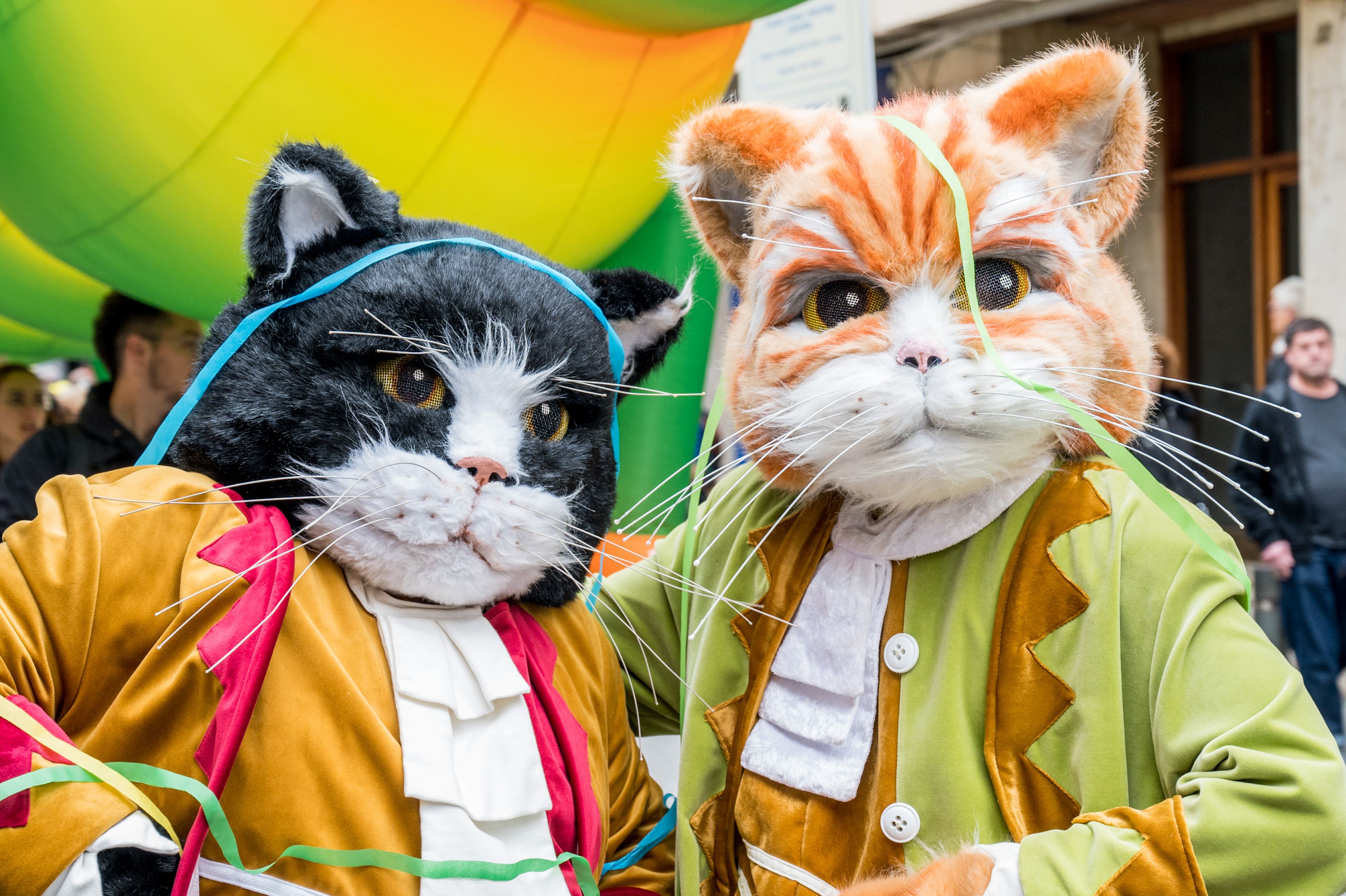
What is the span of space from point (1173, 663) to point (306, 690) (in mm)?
953

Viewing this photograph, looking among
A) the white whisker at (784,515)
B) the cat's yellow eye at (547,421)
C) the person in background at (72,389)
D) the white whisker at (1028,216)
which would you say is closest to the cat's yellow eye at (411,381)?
the cat's yellow eye at (547,421)

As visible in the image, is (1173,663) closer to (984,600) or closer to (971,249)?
(984,600)

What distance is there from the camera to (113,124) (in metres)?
1.88

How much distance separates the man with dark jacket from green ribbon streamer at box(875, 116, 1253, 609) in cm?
292

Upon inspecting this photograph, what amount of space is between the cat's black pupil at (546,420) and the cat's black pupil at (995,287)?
0.52 meters

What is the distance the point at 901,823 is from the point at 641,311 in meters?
0.75

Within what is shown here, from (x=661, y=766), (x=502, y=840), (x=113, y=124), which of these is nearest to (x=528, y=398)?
(x=502, y=840)

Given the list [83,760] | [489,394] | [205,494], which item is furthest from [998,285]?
[83,760]

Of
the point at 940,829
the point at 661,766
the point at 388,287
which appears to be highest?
the point at 388,287

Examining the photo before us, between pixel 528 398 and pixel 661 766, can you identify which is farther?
pixel 661 766

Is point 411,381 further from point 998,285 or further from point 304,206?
point 998,285

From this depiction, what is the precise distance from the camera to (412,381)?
1.32m

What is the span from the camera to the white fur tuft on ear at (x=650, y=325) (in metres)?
1.60

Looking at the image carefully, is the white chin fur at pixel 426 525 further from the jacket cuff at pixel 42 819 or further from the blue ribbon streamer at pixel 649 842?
the blue ribbon streamer at pixel 649 842
